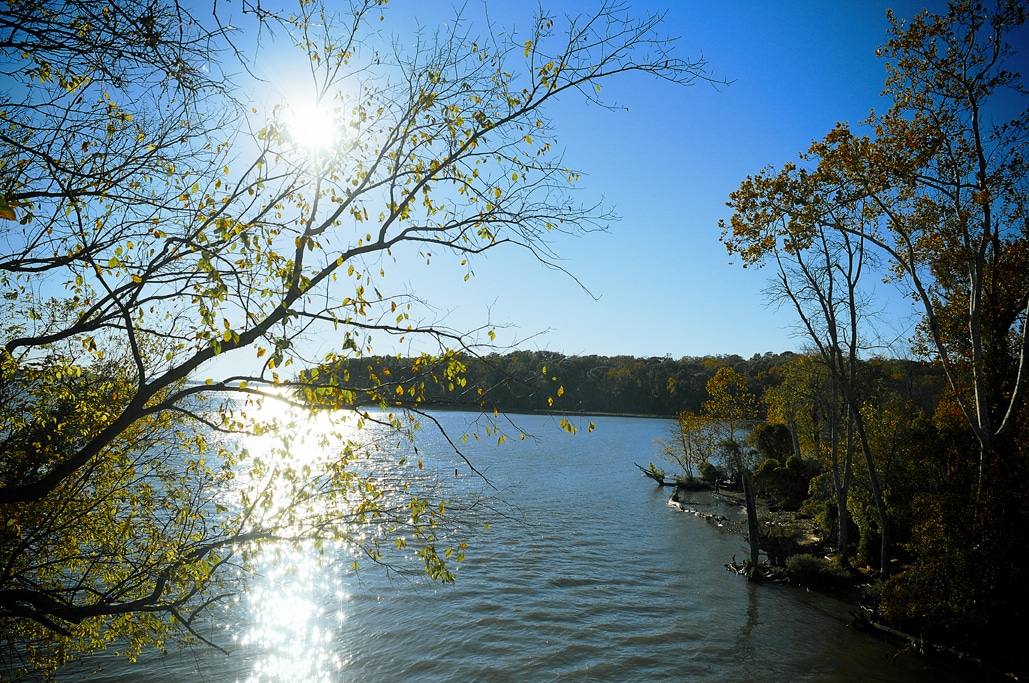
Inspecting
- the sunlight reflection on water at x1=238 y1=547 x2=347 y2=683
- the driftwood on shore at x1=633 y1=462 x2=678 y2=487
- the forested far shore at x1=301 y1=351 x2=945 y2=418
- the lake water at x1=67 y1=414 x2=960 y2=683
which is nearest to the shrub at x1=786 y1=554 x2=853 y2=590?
the lake water at x1=67 y1=414 x2=960 y2=683

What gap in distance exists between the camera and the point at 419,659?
14164 millimetres

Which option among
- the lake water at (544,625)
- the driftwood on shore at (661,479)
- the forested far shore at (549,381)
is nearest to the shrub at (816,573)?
the lake water at (544,625)

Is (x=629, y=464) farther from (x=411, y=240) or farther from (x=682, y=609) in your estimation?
(x=411, y=240)

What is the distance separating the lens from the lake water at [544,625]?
1383 centimetres

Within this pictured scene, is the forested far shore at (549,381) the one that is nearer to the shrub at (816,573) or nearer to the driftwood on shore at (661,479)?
the driftwood on shore at (661,479)

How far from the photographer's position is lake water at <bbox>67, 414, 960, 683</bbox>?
13828 millimetres

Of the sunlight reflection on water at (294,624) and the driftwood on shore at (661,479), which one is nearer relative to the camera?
the sunlight reflection on water at (294,624)

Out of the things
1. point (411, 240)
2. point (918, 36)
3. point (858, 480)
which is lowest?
point (858, 480)

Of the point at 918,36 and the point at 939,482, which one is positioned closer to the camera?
the point at 918,36

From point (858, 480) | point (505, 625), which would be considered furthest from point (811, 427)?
point (505, 625)

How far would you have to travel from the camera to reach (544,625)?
1661 cm

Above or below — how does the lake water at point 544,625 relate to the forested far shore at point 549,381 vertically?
below

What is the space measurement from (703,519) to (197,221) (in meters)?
31.9

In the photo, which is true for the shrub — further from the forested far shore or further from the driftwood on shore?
the driftwood on shore
